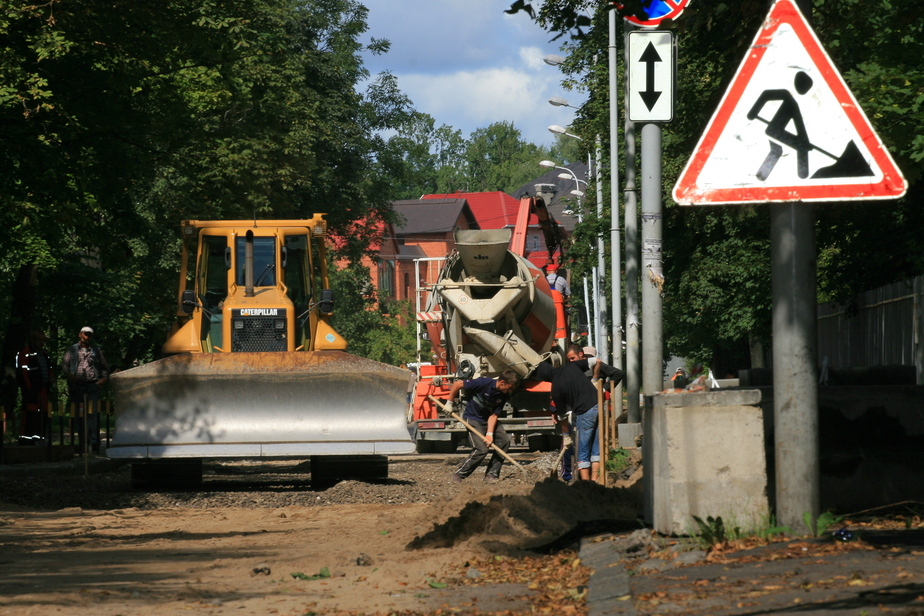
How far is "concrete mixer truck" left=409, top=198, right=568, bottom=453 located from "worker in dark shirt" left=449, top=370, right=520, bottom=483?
4.21m

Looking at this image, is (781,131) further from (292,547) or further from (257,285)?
(257,285)

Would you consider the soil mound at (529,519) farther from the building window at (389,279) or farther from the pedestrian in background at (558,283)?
the building window at (389,279)

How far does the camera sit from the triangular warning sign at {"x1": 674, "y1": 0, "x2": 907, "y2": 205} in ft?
18.3

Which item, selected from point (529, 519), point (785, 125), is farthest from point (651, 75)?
point (785, 125)

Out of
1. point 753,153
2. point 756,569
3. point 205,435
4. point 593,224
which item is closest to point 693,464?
point 756,569

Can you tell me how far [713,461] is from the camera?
6.53 meters

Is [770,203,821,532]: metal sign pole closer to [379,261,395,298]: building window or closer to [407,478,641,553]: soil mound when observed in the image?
[407,478,641,553]: soil mound

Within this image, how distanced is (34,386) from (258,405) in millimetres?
6322

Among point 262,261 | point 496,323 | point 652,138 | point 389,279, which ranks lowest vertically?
point 496,323

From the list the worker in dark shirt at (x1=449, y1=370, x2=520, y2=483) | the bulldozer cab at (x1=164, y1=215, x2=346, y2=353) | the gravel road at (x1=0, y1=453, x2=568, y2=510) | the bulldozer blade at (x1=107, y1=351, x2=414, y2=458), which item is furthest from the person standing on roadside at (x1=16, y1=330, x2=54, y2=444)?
the worker in dark shirt at (x1=449, y1=370, x2=520, y2=483)

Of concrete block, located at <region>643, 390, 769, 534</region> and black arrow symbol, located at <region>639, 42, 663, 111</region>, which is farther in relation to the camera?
black arrow symbol, located at <region>639, 42, 663, 111</region>

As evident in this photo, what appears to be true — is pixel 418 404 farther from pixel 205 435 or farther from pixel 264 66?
pixel 264 66

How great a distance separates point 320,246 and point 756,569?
440 inches

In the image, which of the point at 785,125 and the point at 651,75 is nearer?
the point at 785,125
